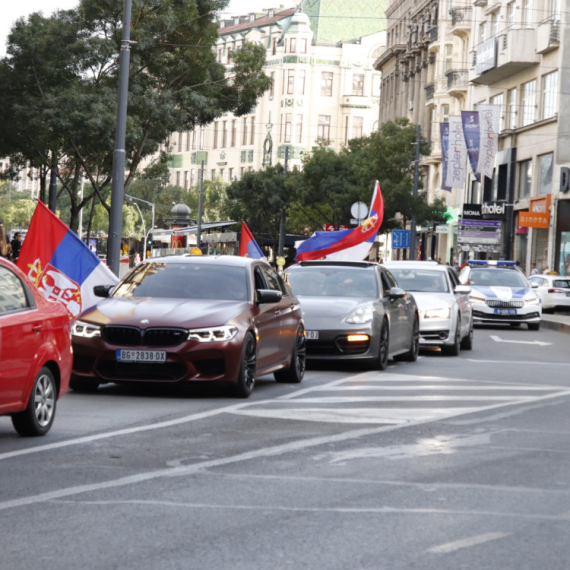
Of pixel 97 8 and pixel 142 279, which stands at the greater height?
pixel 97 8

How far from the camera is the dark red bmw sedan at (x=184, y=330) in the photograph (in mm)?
12578

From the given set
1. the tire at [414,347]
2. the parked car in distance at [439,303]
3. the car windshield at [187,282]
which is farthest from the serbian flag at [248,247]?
the car windshield at [187,282]

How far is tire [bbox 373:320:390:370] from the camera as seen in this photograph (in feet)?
56.2

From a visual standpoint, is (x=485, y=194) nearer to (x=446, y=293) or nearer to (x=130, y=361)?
(x=446, y=293)

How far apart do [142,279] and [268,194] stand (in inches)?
2711

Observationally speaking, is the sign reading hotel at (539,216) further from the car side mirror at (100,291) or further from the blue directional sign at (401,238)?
the car side mirror at (100,291)

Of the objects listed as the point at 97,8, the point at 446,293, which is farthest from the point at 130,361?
the point at 97,8

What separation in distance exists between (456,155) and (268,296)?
41.6 meters

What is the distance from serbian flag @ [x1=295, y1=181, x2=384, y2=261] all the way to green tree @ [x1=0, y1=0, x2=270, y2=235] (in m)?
4.11

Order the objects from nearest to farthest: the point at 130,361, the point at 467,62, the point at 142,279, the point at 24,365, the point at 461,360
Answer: the point at 24,365 < the point at 130,361 < the point at 142,279 < the point at 461,360 < the point at 467,62

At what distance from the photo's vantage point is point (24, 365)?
364 inches

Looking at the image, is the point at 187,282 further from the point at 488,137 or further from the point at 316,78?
the point at 316,78

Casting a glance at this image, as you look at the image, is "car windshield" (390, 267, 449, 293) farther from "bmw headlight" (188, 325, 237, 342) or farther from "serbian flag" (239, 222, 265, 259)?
"bmw headlight" (188, 325, 237, 342)

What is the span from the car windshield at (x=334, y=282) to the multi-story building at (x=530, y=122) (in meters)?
33.8
